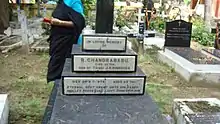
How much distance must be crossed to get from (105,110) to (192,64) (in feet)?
11.5

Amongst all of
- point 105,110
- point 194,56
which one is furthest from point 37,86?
point 194,56

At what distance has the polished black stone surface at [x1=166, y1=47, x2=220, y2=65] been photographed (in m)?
5.49

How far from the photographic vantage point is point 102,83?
234cm

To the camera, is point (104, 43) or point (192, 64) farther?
point (192, 64)

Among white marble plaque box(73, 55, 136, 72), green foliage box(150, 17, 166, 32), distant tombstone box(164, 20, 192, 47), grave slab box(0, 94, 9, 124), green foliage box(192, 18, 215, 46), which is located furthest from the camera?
green foliage box(150, 17, 166, 32)

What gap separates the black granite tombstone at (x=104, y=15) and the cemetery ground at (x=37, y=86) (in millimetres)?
1133

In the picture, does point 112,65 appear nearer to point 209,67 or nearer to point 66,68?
point 66,68

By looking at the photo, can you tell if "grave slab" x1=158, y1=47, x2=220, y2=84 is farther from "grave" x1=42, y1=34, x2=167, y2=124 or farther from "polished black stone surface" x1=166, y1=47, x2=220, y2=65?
"grave" x1=42, y1=34, x2=167, y2=124

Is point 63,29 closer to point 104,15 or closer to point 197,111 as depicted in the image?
point 104,15

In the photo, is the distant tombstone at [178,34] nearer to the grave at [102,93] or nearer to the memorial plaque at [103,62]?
the grave at [102,93]

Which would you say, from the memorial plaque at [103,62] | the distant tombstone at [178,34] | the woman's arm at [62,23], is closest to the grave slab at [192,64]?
the distant tombstone at [178,34]

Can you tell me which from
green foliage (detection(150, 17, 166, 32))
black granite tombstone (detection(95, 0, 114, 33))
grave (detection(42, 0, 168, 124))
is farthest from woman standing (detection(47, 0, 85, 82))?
green foliage (detection(150, 17, 166, 32))

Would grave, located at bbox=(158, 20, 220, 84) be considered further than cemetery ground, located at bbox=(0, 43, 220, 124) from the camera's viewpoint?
Yes

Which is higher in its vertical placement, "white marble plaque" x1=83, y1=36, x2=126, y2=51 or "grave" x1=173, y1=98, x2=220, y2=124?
"white marble plaque" x1=83, y1=36, x2=126, y2=51
